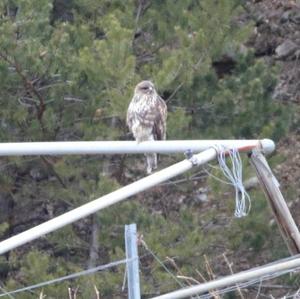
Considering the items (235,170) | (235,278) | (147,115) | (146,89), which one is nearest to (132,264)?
(235,278)

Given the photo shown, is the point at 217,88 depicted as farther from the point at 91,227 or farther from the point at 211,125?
the point at 91,227

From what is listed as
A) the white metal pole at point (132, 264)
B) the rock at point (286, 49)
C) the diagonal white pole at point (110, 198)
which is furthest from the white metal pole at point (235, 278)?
the rock at point (286, 49)

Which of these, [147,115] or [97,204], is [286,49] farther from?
[97,204]

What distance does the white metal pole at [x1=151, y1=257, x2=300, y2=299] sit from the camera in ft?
15.6

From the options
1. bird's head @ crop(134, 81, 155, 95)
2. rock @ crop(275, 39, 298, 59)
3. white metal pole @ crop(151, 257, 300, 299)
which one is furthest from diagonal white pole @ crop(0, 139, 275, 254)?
rock @ crop(275, 39, 298, 59)

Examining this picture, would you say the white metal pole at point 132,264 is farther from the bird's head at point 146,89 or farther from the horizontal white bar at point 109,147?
the bird's head at point 146,89

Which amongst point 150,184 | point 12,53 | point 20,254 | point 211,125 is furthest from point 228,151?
point 20,254

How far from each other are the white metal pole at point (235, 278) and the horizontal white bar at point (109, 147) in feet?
1.58

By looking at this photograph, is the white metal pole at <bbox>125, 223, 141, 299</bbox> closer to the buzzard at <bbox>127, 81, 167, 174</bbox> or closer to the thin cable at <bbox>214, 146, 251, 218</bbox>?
the thin cable at <bbox>214, 146, 251, 218</bbox>

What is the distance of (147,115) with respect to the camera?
831 centimetres

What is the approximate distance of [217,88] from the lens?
1181 cm

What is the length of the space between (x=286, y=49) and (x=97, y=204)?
1197 centimetres

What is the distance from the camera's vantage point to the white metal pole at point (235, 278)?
4.75 m

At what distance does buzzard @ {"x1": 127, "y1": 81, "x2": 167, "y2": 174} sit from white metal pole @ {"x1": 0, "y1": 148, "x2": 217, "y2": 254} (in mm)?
3290
